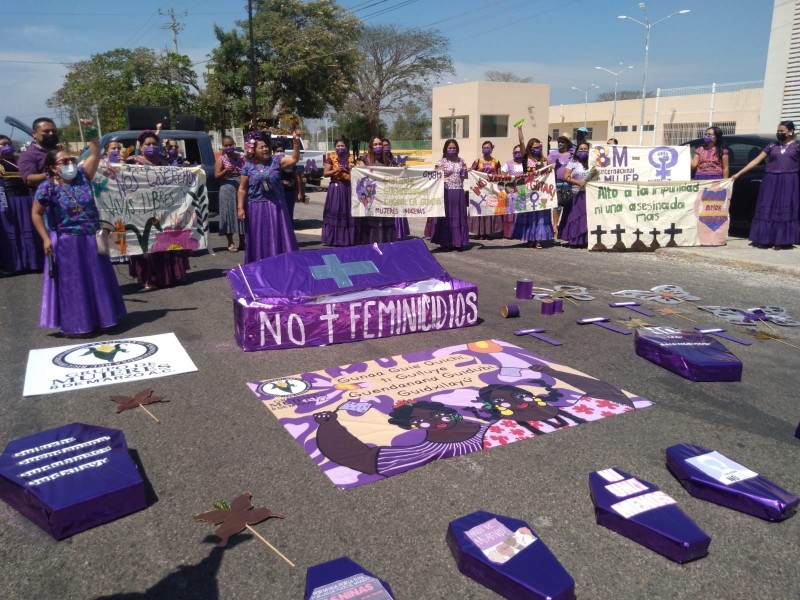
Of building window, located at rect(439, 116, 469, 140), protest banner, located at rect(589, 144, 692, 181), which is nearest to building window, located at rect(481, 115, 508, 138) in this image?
building window, located at rect(439, 116, 469, 140)

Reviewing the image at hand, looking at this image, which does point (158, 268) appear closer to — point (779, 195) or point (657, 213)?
point (657, 213)

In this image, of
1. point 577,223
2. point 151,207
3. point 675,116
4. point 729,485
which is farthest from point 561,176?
point 675,116

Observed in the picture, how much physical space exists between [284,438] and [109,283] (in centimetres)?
305

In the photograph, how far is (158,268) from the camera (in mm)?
7668

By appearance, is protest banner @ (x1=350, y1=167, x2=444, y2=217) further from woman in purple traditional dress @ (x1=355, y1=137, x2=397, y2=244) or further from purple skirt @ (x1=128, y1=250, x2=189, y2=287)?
purple skirt @ (x1=128, y1=250, x2=189, y2=287)

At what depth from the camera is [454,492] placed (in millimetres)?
3014

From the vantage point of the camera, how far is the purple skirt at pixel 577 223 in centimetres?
1034

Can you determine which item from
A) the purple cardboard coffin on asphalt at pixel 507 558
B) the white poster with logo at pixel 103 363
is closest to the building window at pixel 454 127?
the white poster with logo at pixel 103 363

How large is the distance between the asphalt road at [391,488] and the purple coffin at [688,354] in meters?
0.11

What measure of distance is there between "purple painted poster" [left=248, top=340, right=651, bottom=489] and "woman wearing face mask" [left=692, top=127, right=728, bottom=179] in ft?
24.2

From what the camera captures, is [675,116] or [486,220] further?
[675,116]

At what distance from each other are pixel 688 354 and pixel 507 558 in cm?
289

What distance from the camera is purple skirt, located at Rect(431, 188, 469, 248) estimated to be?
10406 millimetres

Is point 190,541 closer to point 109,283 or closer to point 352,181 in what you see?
point 109,283
